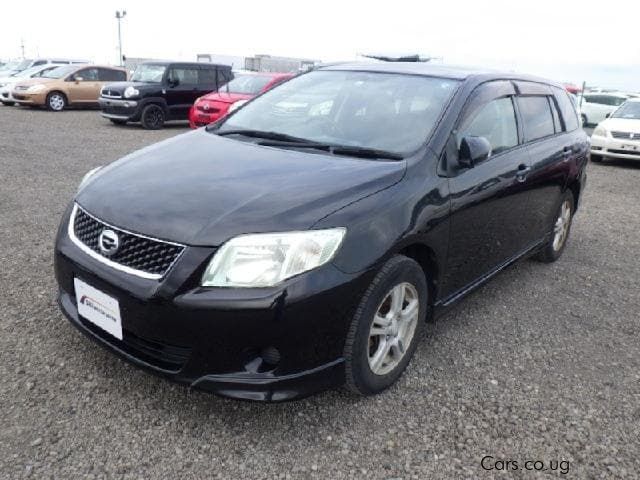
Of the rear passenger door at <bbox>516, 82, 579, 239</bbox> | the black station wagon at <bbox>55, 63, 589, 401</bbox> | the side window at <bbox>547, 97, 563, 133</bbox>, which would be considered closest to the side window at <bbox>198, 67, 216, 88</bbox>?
the rear passenger door at <bbox>516, 82, 579, 239</bbox>

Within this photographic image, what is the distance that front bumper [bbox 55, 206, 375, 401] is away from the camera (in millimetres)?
2145

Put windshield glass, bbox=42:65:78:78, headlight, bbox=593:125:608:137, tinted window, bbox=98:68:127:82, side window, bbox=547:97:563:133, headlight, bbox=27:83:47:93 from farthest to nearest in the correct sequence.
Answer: tinted window, bbox=98:68:127:82 < windshield glass, bbox=42:65:78:78 < headlight, bbox=27:83:47:93 < headlight, bbox=593:125:608:137 < side window, bbox=547:97:563:133

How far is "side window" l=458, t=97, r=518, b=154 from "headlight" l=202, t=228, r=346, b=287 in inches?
50.8

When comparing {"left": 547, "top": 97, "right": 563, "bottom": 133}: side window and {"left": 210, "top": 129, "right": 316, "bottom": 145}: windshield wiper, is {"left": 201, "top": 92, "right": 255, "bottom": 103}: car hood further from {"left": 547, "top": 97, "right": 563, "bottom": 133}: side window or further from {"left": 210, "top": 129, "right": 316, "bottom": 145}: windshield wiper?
{"left": 210, "top": 129, "right": 316, "bottom": 145}: windshield wiper

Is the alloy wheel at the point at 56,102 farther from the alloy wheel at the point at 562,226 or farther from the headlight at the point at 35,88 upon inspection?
the alloy wheel at the point at 562,226

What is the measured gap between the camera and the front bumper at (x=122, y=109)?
42.8 feet

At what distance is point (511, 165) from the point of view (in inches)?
138

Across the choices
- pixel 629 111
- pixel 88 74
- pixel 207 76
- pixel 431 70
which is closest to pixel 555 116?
pixel 431 70

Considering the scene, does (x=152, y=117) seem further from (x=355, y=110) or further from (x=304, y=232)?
(x=304, y=232)

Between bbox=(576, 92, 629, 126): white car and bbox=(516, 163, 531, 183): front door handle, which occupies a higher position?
bbox=(516, 163, 531, 183): front door handle

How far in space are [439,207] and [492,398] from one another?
0.99 metres

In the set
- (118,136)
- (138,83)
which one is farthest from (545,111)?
(138,83)

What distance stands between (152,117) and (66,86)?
529 cm

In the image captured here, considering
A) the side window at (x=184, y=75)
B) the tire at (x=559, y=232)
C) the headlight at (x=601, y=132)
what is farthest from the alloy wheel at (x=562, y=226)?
the side window at (x=184, y=75)
